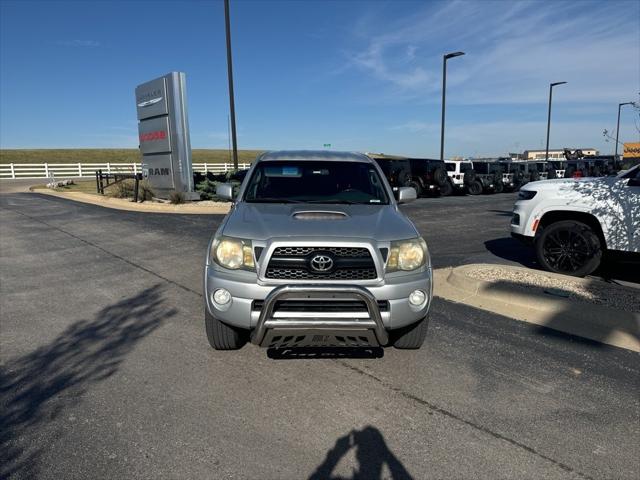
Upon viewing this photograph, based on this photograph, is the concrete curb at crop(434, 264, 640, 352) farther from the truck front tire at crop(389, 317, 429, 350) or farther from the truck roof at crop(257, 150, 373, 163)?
the truck roof at crop(257, 150, 373, 163)

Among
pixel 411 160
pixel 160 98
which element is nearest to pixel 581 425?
pixel 160 98

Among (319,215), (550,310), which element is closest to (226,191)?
(319,215)

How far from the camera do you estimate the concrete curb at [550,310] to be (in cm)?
421

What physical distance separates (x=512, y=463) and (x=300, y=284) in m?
1.65

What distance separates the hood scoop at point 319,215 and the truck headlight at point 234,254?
0.53 m

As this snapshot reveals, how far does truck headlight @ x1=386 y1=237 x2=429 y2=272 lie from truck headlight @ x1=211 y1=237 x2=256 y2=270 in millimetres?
1018

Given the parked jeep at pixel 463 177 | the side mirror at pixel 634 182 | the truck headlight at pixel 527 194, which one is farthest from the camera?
the parked jeep at pixel 463 177

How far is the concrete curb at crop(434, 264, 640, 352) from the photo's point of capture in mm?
4207

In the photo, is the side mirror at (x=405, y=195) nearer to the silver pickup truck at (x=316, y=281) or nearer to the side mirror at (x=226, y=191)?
the silver pickup truck at (x=316, y=281)

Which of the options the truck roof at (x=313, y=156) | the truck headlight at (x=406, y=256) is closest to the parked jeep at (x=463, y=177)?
the truck roof at (x=313, y=156)

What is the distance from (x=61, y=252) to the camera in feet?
26.9

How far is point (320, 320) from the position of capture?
306 centimetres

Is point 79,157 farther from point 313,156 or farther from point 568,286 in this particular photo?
point 568,286

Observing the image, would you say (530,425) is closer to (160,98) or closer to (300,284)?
(300,284)
